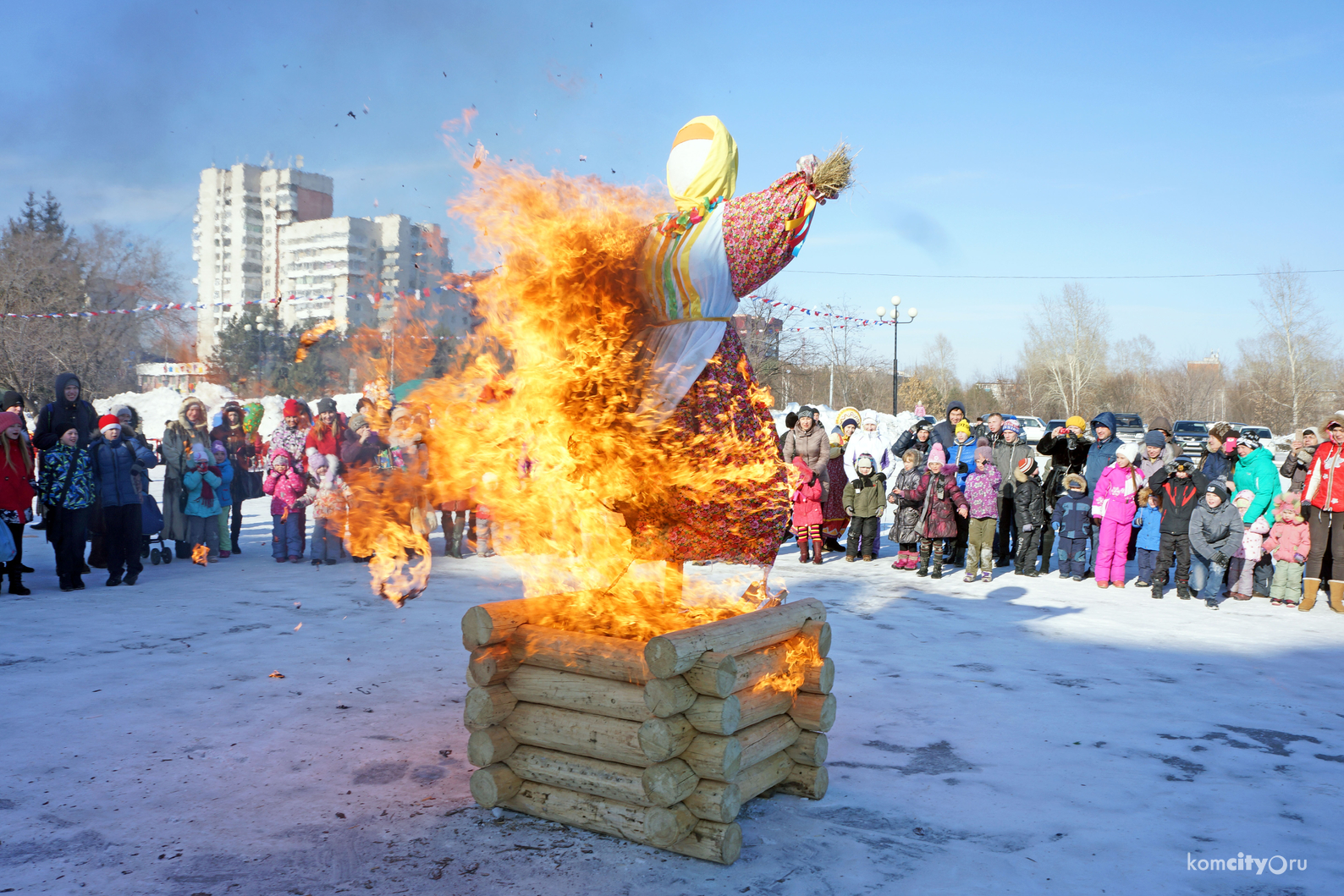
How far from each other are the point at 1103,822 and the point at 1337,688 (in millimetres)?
3539

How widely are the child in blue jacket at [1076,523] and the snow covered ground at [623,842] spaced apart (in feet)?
8.68

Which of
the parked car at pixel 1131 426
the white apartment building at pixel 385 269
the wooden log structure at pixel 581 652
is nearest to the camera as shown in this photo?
the wooden log structure at pixel 581 652

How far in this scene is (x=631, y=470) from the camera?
366 centimetres

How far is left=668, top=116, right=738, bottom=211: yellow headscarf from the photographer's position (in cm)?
382

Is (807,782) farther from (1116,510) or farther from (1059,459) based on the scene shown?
(1059,459)

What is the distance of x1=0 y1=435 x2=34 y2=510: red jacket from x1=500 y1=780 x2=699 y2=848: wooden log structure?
6.76 meters

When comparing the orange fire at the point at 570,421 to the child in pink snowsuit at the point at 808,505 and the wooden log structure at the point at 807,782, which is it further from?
the child in pink snowsuit at the point at 808,505

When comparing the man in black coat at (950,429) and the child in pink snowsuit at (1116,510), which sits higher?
the man in black coat at (950,429)

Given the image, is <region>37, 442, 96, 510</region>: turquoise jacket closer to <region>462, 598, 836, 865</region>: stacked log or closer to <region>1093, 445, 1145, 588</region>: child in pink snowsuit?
<region>462, 598, 836, 865</region>: stacked log

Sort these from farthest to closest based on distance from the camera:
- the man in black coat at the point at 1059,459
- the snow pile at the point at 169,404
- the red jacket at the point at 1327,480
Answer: the snow pile at the point at 169,404
the man in black coat at the point at 1059,459
the red jacket at the point at 1327,480

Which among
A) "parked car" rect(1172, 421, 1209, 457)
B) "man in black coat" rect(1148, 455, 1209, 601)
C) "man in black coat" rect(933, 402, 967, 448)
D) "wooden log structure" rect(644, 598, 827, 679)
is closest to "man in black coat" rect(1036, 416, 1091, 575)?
"man in black coat" rect(933, 402, 967, 448)

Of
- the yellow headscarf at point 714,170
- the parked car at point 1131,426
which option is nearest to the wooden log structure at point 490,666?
the yellow headscarf at point 714,170

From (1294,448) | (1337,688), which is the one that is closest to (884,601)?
(1337,688)

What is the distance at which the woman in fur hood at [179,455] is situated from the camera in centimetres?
984
